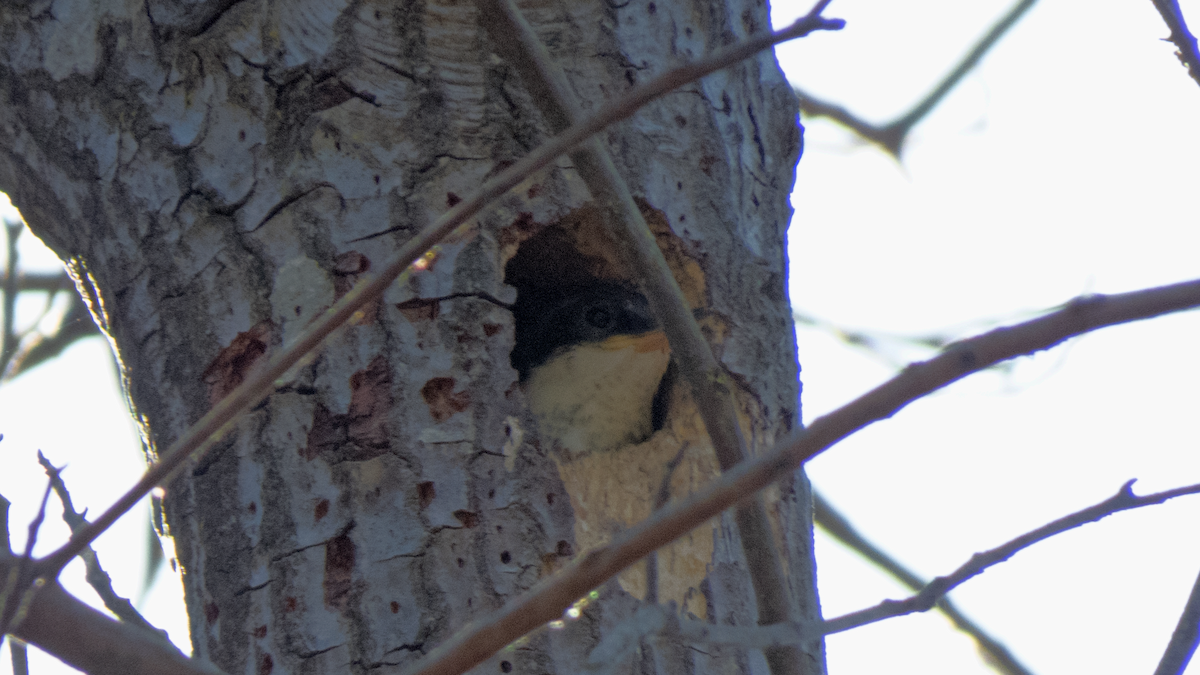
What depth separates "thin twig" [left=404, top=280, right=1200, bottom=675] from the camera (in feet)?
2.82

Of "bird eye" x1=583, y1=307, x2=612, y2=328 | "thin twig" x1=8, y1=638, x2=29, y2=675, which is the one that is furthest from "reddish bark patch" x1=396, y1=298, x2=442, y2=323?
"bird eye" x1=583, y1=307, x2=612, y2=328

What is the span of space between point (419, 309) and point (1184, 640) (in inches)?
50.2

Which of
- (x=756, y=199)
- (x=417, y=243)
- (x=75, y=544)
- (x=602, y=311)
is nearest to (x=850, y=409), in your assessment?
(x=417, y=243)

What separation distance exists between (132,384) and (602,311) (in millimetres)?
1729

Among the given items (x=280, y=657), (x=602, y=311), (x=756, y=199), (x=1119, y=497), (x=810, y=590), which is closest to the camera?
(x=1119, y=497)

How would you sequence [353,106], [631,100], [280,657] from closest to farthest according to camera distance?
[631,100], [280,657], [353,106]

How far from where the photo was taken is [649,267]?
1557 mm

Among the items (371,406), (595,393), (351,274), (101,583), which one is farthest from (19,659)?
(595,393)

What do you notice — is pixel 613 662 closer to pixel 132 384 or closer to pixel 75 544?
pixel 75 544

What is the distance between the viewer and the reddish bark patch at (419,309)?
202 cm

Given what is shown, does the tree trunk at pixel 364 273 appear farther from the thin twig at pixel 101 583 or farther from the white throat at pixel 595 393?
the white throat at pixel 595 393

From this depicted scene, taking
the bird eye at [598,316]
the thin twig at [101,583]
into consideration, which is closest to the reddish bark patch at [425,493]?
the thin twig at [101,583]

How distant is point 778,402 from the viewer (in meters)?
2.40

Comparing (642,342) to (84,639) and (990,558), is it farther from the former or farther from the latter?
(84,639)
